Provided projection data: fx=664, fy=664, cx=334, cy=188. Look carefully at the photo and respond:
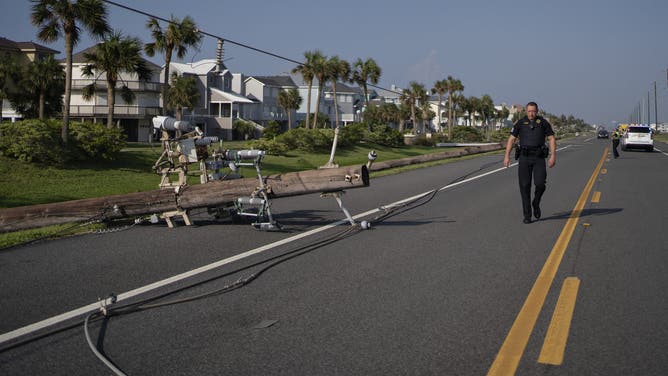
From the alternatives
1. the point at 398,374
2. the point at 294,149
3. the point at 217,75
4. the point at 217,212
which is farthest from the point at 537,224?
the point at 217,75

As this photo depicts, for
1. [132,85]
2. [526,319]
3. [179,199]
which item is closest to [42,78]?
[132,85]

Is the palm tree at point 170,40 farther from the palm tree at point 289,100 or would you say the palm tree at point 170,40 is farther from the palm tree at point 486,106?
the palm tree at point 486,106

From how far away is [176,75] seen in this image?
6303 centimetres

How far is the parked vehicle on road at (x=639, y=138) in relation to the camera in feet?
144

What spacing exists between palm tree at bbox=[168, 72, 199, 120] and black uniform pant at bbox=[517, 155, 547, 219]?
168ft

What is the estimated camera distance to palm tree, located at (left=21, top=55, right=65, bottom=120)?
157 feet

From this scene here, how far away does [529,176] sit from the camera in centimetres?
1152

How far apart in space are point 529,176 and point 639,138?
3669 cm

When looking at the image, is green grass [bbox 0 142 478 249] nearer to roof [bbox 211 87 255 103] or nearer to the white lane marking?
the white lane marking

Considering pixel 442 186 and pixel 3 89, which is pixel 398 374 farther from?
pixel 3 89

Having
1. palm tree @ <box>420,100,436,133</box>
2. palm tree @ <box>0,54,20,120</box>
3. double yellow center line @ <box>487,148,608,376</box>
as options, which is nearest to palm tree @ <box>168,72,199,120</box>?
palm tree @ <box>0,54,20,120</box>

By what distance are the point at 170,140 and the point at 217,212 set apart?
1.38 metres

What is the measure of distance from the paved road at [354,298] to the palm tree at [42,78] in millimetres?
42014

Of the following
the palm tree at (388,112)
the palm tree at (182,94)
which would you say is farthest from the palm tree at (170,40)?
the palm tree at (388,112)
